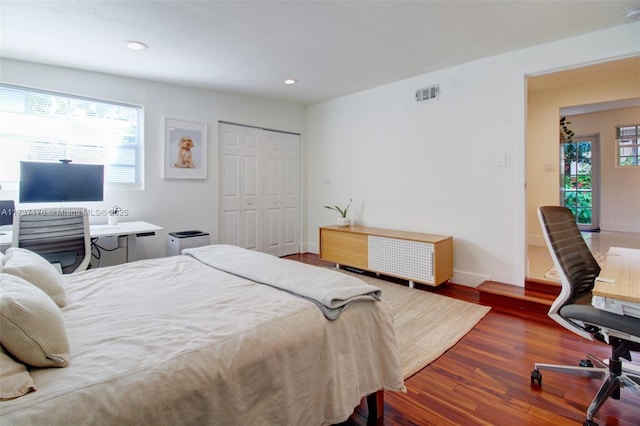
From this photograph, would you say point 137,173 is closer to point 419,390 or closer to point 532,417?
point 419,390

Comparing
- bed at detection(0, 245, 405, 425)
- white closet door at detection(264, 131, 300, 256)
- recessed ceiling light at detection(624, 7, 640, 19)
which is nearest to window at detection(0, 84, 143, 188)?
white closet door at detection(264, 131, 300, 256)

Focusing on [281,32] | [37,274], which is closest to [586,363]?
[37,274]

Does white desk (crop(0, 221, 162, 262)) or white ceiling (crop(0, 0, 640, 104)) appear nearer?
white ceiling (crop(0, 0, 640, 104))

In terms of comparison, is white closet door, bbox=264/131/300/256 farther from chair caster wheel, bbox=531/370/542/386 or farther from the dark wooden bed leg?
chair caster wheel, bbox=531/370/542/386

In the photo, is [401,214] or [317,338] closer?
[317,338]

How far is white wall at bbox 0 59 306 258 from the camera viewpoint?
130 inches

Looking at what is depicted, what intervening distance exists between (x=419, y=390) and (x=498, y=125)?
2.72 metres

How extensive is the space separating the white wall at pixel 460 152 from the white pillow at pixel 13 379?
3572mm

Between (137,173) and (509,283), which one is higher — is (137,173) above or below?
above

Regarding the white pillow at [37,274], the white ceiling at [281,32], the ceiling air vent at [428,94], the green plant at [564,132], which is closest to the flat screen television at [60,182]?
the white ceiling at [281,32]

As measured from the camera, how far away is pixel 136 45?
2834 mm

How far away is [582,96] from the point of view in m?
4.53

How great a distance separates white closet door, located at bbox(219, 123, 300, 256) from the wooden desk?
13.2 feet

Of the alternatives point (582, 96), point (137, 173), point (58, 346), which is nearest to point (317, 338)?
point (58, 346)
